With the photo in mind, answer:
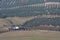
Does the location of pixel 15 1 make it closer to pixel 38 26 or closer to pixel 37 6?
pixel 37 6

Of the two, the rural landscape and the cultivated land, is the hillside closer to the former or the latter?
the rural landscape

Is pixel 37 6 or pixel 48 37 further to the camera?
pixel 37 6

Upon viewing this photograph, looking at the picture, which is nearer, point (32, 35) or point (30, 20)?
point (32, 35)

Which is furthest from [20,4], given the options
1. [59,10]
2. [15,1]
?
[59,10]

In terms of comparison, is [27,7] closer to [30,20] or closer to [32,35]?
[30,20]

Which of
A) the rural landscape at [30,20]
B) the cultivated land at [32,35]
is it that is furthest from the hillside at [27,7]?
the cultivated land at [32,35]

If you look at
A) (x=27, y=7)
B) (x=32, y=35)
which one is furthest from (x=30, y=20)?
(x=32, y=35)

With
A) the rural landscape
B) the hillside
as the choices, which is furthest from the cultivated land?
the hillside

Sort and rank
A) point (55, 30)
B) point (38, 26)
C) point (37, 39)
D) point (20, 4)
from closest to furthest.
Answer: point (37, 39), point (55, 30), point (38, 26), point (20, 4)
